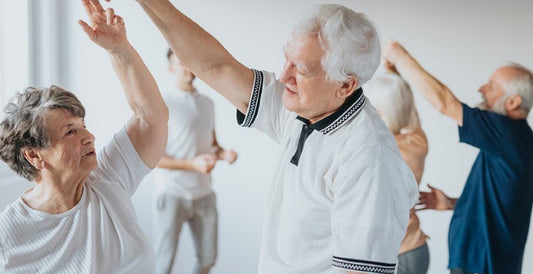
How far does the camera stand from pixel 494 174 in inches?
134

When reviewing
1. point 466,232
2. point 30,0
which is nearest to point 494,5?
point 466,232

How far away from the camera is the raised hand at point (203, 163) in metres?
3.94

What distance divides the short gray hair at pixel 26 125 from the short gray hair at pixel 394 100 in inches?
76.0

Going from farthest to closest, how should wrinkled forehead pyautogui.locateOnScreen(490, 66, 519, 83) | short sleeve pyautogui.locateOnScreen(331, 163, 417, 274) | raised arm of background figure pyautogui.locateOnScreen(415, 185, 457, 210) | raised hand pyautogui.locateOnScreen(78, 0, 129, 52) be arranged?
1. raised arm of background figure pyautogui.locateOnScreen(415, 185, 457, 210)
2. wrinkled forehead pyautogui.locateOnScreen(490, 66, 519, 83)
3. raised hand pyautogui.locateOnScreen(78, 0, 129, 52)
4. short sleeve pyautogui.locateOnScreen(331, 163, 417, 274)

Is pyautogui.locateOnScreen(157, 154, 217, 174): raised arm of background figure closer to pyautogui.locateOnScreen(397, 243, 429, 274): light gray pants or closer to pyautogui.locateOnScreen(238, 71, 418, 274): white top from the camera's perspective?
pyautogui.locateOnScreen(397, 243, 429, 274): light gray pants

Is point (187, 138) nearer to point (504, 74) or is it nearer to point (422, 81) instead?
point (422, 81)

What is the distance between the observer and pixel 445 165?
3760 millimetres

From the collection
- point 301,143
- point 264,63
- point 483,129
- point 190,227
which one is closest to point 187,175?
point 190,227

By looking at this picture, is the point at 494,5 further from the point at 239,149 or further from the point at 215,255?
the point at 215,255

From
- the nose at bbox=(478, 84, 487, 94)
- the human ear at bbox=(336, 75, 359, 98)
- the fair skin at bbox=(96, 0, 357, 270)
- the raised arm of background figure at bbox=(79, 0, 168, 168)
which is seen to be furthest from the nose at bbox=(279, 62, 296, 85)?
the nose at bbox=(478, 84, 487, 94)

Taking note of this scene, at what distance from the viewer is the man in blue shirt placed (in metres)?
3.39

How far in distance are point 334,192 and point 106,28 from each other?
34.3 inches

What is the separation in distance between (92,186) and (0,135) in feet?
1.05

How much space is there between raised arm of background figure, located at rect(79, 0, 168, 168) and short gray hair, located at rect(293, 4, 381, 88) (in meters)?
0.64
